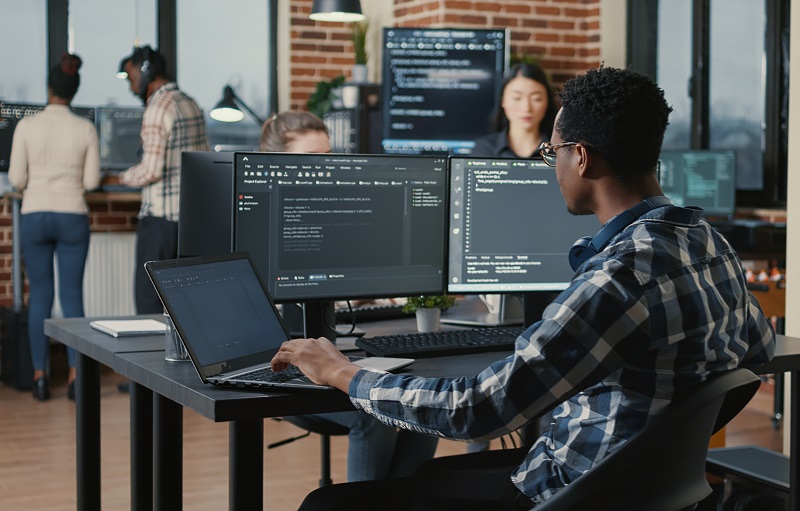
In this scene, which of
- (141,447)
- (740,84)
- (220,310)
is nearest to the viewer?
(220,310)

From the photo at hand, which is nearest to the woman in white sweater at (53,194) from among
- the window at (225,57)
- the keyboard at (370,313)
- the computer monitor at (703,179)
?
the window at (225,57)

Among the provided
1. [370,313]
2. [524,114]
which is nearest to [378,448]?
[370,313]

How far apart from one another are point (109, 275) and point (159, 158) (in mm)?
1288

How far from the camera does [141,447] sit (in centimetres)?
242

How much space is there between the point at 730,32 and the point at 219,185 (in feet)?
12.7

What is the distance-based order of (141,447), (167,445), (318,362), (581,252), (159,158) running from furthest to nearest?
(159,158) → (141,447) → (167,445) → (318,362) → (581,252)

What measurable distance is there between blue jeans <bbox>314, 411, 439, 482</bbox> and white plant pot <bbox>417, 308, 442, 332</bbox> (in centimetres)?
30

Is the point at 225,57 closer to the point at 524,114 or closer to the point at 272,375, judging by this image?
the point at 524,114

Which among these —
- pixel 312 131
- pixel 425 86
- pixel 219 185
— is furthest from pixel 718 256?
pixel 425 86

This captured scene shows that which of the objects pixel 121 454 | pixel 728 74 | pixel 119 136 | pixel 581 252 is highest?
pixel 728 74

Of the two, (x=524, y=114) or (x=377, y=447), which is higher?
(x=524, y=114)

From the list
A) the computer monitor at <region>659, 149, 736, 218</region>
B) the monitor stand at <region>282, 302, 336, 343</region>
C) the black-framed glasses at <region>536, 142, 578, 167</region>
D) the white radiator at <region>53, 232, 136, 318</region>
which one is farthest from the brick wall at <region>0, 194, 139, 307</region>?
the black-framed glasses at <region>536, 142, 578, 167</region>

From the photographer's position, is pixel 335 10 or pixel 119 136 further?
pixel 119 136

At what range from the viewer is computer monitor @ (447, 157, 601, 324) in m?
2.50
